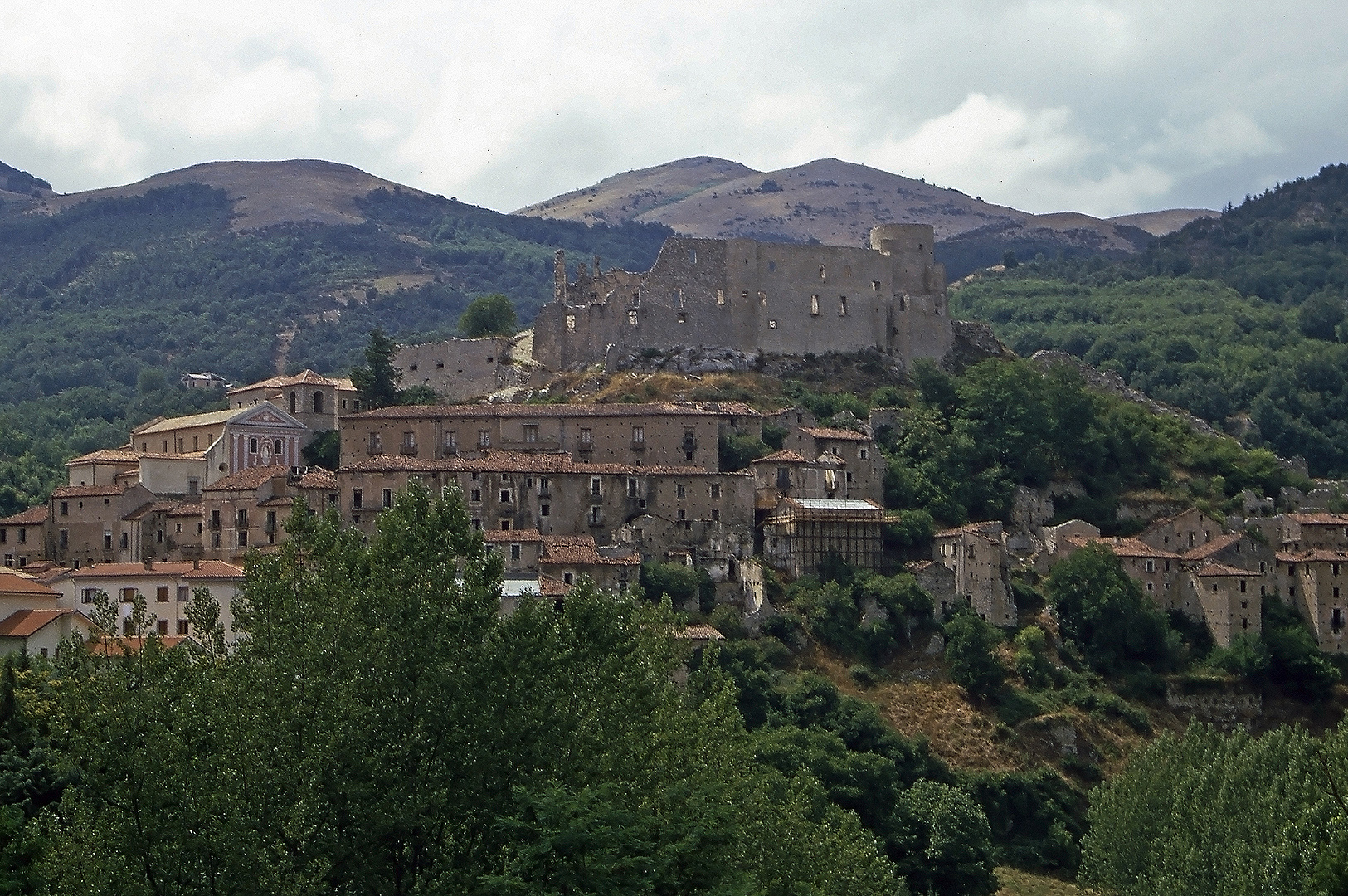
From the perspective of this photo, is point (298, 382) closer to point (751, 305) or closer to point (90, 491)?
point (90, 491)

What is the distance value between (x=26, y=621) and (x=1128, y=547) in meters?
48.2

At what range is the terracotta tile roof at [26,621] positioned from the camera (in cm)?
7500

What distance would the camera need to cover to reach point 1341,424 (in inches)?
5241

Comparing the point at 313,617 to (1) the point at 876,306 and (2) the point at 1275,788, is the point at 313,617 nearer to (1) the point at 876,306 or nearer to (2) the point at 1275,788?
(2) the point at 1275,788

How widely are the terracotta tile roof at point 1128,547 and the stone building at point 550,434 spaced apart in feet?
55.4

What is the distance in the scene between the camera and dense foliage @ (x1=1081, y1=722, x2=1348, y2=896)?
61188 mm

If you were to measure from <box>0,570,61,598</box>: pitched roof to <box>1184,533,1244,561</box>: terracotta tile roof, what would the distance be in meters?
49.3

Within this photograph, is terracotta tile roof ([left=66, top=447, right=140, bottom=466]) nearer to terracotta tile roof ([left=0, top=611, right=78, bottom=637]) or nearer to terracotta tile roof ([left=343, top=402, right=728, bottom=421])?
terracotta tile roof ([left=343, top=402, right=728, bottom=421])

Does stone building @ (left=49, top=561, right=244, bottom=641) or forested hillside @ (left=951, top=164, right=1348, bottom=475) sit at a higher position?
forested hillside @ (left=951, top=164, right=1348, bottom=475)

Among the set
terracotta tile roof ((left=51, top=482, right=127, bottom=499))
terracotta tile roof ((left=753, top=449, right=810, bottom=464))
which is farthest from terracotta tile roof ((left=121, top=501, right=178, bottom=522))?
terracotta tile roof ((left=753, top=449, right=810, bottom=464))

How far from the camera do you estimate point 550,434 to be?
97312 millimetres

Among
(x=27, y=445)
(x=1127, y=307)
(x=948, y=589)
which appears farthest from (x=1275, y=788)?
(x=1127, y=307)

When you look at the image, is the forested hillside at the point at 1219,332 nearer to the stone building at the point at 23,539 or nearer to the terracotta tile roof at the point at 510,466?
the terracotta tile roof at the point at 510,466

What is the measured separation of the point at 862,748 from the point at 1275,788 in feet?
62.3
